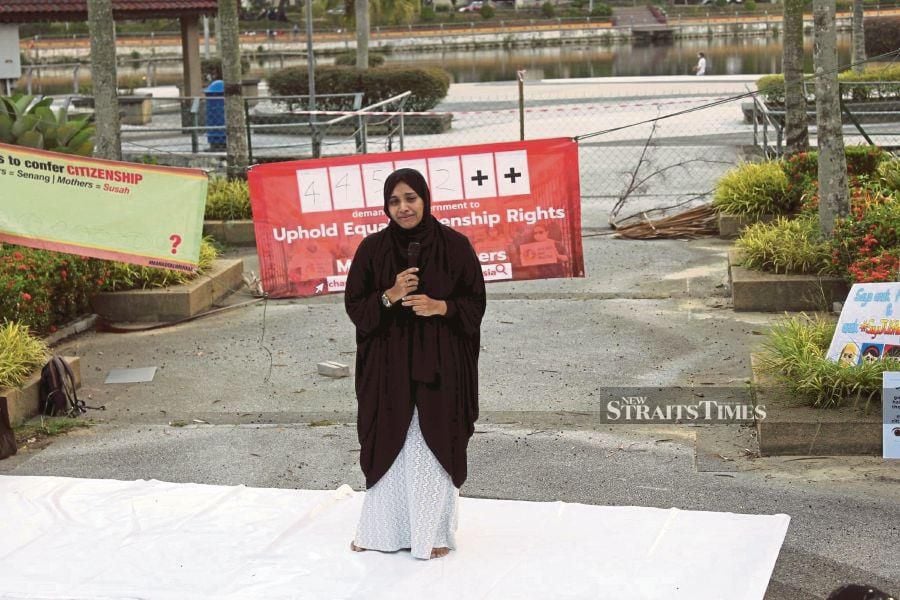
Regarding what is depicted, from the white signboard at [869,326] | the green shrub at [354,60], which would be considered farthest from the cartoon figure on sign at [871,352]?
the green shrub at [354,60]

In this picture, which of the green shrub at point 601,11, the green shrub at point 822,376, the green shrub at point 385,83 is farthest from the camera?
the green shrub at point 601,11

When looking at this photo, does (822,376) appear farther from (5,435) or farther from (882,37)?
(882,37)

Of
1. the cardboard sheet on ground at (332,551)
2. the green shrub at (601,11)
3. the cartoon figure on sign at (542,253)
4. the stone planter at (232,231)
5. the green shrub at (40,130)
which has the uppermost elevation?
the green shrub at (601,11)

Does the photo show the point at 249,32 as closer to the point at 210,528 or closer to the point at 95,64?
the point at 95,64

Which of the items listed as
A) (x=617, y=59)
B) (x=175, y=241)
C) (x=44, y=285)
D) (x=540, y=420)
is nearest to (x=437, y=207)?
(x=175, y=241)

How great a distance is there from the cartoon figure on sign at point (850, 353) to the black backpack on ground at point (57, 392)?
490 cm

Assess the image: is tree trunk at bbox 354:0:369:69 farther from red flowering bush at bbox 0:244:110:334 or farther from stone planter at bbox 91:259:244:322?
red flowering bush at bbox 0:244:110:334

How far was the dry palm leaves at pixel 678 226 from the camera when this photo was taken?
14.5 meters

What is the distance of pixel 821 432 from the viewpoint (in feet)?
24.3

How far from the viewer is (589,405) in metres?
8.73

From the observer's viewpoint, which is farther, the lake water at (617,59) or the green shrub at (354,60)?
the lake water at (617,59)

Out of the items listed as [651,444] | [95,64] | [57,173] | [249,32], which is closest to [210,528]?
[651,444]

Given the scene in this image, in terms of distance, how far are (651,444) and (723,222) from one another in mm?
6614

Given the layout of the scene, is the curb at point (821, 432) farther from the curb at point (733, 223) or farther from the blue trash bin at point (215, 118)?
the blue trash bin at point (215, 118)
